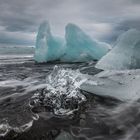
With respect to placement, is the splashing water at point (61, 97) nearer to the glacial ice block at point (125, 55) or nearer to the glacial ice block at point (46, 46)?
the glacial ice block at point (125, 55)

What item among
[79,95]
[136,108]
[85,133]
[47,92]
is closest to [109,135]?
[85,133]

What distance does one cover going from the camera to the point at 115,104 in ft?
15.4

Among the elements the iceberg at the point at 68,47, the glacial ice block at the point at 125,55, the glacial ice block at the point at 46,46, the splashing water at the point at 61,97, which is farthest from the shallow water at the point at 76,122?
the iceberg at the point at 68,47

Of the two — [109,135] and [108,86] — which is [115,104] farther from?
[109,135]

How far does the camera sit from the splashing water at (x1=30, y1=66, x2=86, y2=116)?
14.3 ft

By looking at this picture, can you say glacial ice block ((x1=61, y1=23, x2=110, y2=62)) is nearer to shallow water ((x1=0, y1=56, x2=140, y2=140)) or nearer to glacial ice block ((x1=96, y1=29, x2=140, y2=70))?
glacial ice block ((x1=96, y1=29, x2=140, y2=70))

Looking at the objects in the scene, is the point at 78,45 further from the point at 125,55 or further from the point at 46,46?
the point at 125,55

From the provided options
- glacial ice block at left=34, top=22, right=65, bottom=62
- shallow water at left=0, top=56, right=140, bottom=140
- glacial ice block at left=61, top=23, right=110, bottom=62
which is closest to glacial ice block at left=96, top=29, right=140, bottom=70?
glacial ice block at left=61, top=23, right=110, bottom=62

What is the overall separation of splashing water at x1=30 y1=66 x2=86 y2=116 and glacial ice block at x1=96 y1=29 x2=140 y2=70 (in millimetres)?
4624

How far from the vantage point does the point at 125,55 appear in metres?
10.2

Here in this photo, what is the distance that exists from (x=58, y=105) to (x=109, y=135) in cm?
142

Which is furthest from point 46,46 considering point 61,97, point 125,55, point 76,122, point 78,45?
point 76,122

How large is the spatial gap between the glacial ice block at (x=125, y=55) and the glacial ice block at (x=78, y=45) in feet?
15.1

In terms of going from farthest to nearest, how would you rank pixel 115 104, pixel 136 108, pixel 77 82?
1. pixel 77 82
2. pixel 115 104
3. pixel 136 108
